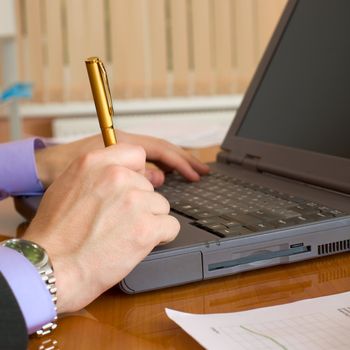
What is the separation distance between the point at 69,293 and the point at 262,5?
2.64m

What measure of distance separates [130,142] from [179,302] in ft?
1.51

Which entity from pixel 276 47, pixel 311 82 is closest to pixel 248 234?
pixel 311 82

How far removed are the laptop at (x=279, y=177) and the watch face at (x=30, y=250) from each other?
7cm

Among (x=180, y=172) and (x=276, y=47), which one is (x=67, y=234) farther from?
(x=276, y=47)

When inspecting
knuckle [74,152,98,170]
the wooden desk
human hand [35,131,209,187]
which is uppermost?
knuckle [74,152,98,170]

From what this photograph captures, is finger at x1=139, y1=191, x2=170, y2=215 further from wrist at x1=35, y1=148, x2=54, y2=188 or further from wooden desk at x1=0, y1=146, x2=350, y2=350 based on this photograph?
wrist at x1=35, y1=148, x2=54, y2=188

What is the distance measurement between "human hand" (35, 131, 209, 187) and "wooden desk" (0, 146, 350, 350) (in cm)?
36

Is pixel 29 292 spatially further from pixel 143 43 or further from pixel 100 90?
pixel 143 43

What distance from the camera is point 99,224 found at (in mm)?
569

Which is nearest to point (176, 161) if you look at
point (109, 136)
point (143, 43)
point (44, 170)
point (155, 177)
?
point (155, 177)

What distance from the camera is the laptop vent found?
25.3 inches

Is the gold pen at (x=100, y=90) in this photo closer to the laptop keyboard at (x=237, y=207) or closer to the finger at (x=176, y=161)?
the laptop keyboard at (x=237, y=207)

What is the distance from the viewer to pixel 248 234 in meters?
0.61

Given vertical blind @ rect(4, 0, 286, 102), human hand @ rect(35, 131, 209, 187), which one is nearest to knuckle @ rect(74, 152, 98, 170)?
human hand @ rect(35, 131, 209, 187)
